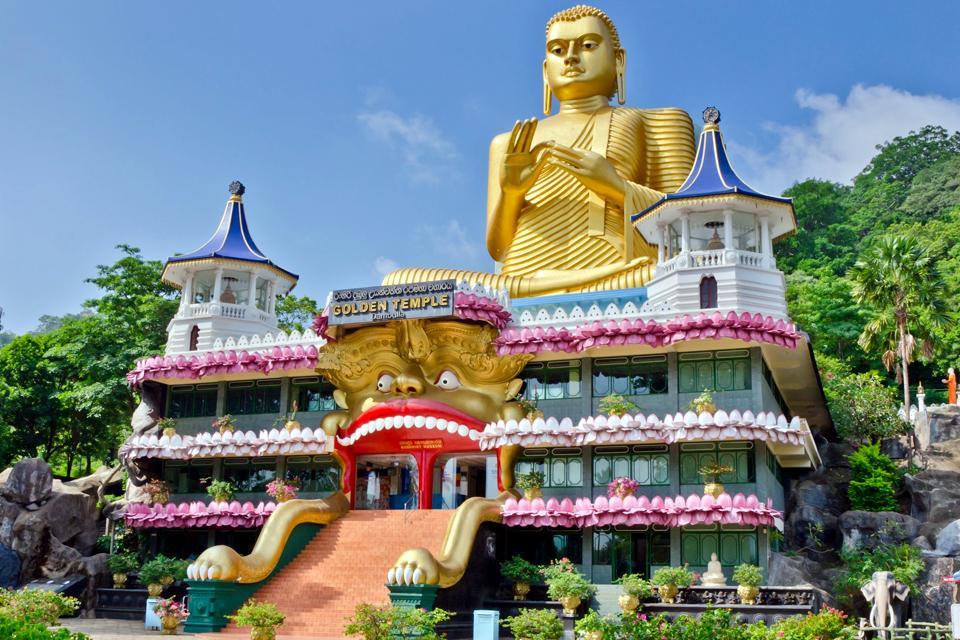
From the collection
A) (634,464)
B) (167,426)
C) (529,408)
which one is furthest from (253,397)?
(634,464)

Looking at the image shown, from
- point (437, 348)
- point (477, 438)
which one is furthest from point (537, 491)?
point (437, 348)

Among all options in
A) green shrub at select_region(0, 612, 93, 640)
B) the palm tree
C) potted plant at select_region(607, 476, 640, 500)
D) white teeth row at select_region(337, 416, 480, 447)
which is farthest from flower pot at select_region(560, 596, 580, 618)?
the palm tree

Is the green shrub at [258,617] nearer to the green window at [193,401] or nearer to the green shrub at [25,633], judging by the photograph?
the green shrub at [25,633]

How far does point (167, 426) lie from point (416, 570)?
41.9ft

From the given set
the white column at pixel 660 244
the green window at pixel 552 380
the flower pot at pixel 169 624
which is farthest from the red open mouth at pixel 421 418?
the flower pot at pixel 169 624

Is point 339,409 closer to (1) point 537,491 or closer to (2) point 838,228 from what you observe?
(1) point 537,491

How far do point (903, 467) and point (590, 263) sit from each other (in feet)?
38.5

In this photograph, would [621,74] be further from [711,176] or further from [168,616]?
[168,616]

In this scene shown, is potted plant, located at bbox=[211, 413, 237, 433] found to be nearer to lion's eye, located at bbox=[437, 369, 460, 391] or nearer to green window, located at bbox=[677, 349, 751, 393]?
lion's eye, located at bbox=[437, 369, 460, 391]

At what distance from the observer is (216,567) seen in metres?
23.5

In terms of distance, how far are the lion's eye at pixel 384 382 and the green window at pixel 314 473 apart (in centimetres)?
290

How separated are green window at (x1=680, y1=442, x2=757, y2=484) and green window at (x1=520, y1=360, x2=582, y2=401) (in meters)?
3.41

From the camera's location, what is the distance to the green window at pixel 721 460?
25.1m

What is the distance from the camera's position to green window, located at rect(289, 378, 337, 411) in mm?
30062
